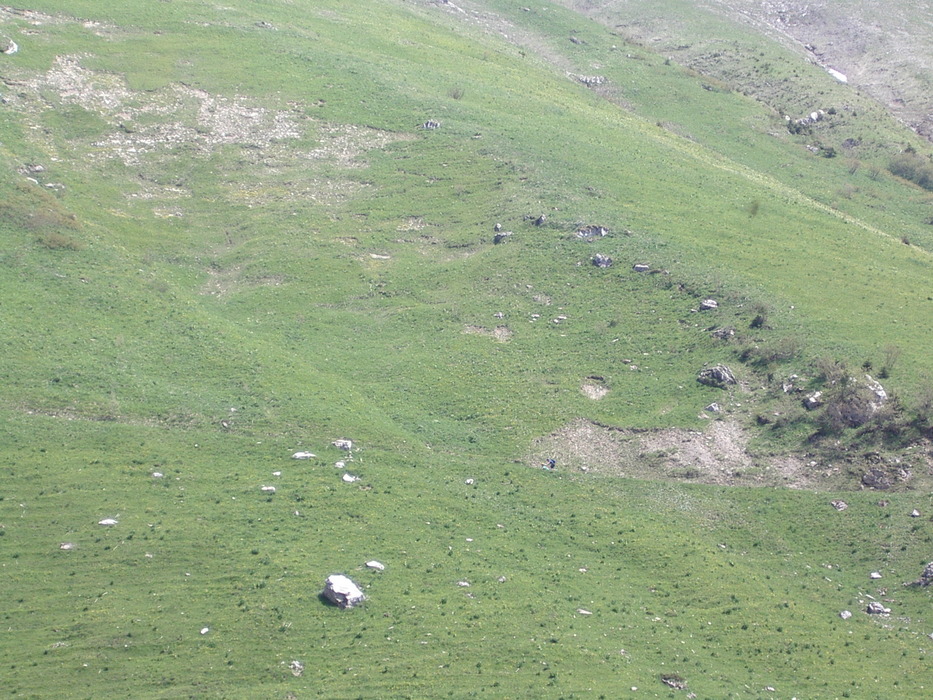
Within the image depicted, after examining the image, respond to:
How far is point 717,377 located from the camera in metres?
55.0

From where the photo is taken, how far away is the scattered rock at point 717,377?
54.7 m

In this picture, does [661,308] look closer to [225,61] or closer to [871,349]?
[871,349]

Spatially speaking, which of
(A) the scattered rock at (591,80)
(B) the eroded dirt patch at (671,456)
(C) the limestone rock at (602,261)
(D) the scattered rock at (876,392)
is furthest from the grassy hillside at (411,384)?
(A) the scattered rock at (591,80)

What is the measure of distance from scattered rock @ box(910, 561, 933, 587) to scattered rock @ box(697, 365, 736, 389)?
668 inches

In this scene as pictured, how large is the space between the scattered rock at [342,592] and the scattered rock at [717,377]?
28.1 metres

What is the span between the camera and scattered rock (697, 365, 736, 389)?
54688 millimetres

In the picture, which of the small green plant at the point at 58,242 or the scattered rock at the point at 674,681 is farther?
the small green plant at the point at 58,242

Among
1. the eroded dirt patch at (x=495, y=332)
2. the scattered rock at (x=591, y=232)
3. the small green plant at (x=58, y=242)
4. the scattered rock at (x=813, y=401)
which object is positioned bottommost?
the small green plant at (x=58, y=242)

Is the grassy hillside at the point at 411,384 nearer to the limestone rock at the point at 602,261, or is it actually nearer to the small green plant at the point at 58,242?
the small green plant at the point at 58,242

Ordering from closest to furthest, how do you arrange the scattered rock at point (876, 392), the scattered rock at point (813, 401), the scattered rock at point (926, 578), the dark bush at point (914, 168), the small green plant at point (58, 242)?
the scattered rock at point (926, 578) → the scattered rock at point (876, 392) → the scattered rock at point (813, 401) → the small green plant at point (58, 242) → the dark bush at point (914, 168)

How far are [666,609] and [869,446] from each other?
17.3 m

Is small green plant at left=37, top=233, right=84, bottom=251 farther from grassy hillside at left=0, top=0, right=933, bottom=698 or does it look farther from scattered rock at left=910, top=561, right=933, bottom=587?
scattered rock at left=910, top=561, right=933, bottom=587

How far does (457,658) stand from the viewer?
119ft

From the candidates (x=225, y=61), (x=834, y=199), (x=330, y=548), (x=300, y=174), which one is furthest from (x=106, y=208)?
(x=834, y=199)
